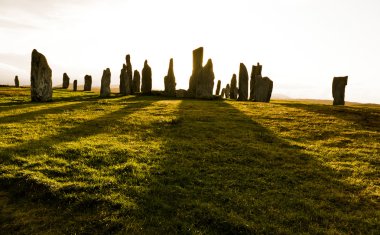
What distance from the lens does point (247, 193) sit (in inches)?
Result: 442

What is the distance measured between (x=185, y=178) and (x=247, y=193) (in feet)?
7.98

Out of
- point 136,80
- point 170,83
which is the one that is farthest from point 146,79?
point 170,83

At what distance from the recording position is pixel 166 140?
17.4 metres

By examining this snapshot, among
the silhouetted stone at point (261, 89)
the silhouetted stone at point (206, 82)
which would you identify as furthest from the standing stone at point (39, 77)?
the silhouetted stone at point (261, 89)

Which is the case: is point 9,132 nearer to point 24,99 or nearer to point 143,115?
point 143,115

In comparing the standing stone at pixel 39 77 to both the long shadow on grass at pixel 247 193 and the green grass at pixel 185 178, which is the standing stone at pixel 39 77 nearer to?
the green grass at pixel 185 178

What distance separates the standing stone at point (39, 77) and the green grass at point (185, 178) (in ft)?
40.1

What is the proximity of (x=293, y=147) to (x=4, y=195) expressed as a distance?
13.3 m

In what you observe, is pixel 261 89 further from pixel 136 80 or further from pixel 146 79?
pixel 136 80

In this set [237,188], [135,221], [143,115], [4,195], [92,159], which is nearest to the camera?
[135,221]

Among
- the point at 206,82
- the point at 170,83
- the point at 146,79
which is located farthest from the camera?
the point at 146,79

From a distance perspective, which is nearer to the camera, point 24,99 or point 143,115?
point 143,115

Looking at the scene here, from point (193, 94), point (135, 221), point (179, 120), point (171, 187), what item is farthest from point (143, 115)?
point (193, 94)

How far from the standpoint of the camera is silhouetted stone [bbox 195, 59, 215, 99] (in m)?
40.0
